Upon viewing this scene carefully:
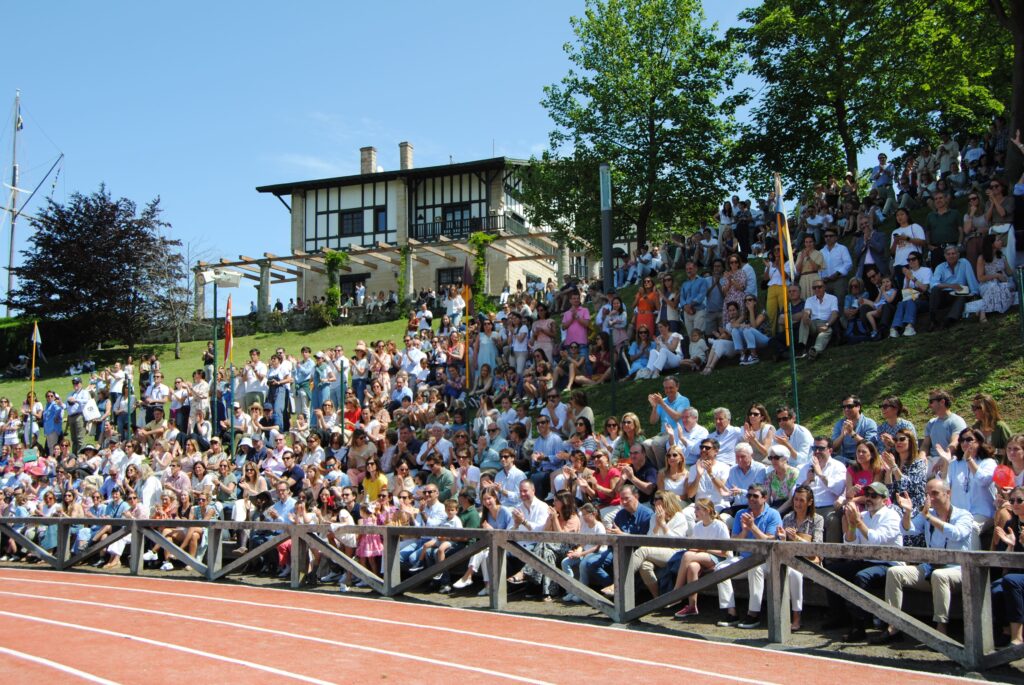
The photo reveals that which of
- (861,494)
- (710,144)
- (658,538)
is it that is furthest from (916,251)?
(710,144)

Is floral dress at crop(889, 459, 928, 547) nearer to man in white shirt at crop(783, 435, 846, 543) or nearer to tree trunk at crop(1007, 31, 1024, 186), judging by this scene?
→ man in white shirt at crop(783, 435, 846, 543)

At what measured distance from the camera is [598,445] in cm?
1373

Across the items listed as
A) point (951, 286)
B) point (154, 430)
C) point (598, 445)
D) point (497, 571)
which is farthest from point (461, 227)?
point (497, 571)

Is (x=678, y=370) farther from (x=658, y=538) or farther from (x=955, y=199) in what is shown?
(x=658, y=538)

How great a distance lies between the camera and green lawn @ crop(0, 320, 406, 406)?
125 feet

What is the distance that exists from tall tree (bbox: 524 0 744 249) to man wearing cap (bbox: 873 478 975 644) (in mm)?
24459

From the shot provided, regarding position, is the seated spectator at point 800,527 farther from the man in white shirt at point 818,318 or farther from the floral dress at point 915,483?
the man in white shirt at point 818,318

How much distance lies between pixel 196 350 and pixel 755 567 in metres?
38.2

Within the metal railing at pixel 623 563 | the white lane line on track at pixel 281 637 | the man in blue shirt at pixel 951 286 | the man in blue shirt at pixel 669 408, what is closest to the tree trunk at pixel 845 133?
the man in blue shirt at pixel 951 286

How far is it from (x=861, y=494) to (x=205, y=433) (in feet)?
56.3

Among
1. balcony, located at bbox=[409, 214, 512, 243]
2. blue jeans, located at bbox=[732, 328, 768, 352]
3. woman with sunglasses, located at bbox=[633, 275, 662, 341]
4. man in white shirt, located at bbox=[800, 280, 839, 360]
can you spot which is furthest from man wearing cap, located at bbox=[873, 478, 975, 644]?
balcony, located at bbox=[409, 214, 512, 243]

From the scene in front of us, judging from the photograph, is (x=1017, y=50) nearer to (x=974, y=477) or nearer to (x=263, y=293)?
(x=974, y=477)

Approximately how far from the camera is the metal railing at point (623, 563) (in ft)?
25.5

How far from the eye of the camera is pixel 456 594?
512 inches
